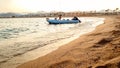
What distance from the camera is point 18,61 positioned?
29.3 ft

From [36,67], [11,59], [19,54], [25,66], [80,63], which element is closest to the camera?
[80,63]

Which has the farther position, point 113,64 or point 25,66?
point 25,66

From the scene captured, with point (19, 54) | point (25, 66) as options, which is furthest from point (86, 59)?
point (19, 54)

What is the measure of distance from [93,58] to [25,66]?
263 centimetres

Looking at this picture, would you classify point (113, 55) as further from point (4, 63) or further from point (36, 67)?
point (4, 63)

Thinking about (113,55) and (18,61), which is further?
(18,61)

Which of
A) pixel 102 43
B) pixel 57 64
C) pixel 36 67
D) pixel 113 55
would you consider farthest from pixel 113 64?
pixel 102 43

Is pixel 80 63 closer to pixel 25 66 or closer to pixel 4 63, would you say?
pixel 25 66

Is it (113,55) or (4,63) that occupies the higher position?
(113,55)

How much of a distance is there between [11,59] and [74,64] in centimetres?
398

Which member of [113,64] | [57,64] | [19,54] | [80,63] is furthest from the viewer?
[19,54]

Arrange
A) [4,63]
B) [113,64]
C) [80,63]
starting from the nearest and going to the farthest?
[113,64], [80,63], [4,63]

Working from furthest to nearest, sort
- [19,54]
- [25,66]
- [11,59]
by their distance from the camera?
[19,54] < [11,59] < [25,66]

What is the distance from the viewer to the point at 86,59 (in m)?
6.71
